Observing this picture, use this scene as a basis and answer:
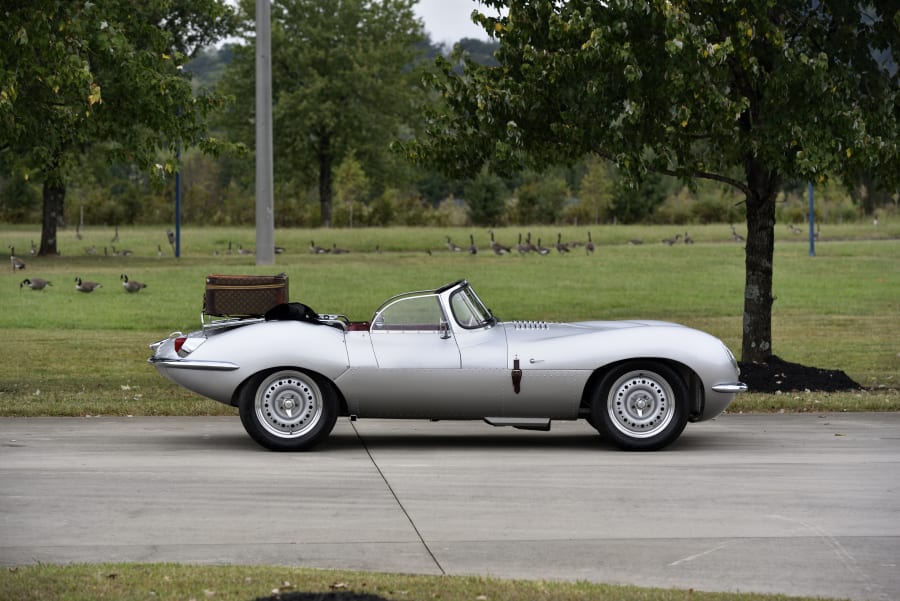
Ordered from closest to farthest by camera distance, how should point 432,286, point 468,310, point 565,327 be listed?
point 468,310
point 565,327
point 432,286

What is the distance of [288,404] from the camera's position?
1125 centimetres

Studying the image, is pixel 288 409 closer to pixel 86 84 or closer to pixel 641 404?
pixel 641 404

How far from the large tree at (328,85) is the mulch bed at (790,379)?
5696 centimetres

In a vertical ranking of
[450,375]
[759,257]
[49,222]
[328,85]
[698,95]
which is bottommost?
[450,375]

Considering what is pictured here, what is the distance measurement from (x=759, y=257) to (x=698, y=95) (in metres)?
2.83

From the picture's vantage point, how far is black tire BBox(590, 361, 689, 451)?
11.1 metres

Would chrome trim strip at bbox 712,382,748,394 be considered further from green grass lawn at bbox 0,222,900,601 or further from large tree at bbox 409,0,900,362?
large tree at bbox 409,0,900,362

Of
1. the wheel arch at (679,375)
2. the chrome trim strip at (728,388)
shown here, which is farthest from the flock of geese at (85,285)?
the chrome trim strip at (728,388)

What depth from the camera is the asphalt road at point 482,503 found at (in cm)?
750

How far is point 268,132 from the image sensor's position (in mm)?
20984

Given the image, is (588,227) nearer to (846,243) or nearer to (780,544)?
(846,243)

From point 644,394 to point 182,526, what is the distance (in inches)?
169

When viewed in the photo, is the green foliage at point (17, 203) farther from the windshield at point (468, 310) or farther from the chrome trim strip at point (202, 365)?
the windshield at point (468, 310)

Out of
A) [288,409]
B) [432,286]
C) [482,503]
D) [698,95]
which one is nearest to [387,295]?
[432,286]
